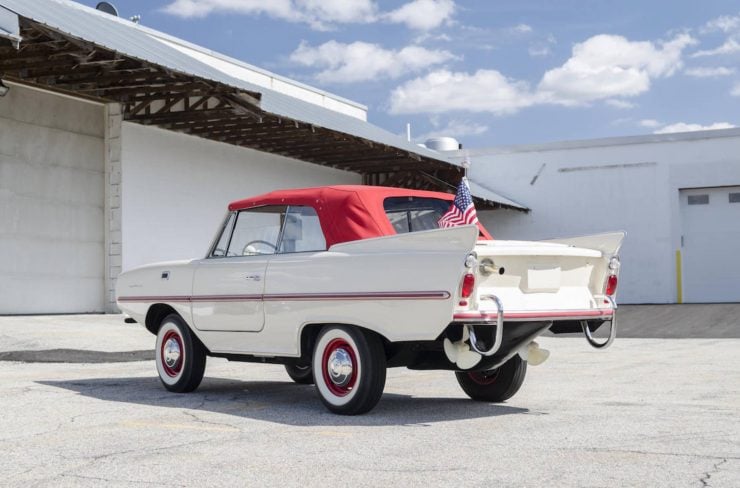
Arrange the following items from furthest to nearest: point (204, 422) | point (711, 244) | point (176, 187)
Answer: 1. point (711, 244)
2. point (176, 187)
3. point (204, 422)

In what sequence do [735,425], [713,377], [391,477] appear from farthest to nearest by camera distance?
[713,377] < [735,425] < [391,477]

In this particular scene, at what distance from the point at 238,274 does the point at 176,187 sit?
15.2 metres

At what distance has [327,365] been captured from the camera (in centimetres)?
670

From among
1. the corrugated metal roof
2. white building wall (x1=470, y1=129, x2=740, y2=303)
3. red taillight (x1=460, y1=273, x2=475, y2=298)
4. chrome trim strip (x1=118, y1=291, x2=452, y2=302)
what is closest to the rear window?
chrome trim strip (x1=118, y1=291, x2=452, y2=302)

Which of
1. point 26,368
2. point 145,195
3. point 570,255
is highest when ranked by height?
point 145,195

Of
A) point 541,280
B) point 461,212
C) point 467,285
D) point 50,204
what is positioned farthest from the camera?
point 50,204

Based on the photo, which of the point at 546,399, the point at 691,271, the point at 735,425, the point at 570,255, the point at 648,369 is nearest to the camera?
the point at 735,425

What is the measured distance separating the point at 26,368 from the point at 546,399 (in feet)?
20.0

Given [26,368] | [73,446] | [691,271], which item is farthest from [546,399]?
[691,271]

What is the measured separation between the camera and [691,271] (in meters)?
29.0

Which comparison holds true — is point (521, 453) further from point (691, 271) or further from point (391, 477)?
point (691, 271)

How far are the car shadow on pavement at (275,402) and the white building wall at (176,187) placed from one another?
A: 471 inches

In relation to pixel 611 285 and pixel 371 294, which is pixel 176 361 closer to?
pixel 371 294

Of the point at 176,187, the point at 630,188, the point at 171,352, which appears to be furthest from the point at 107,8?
the point at 171,352
